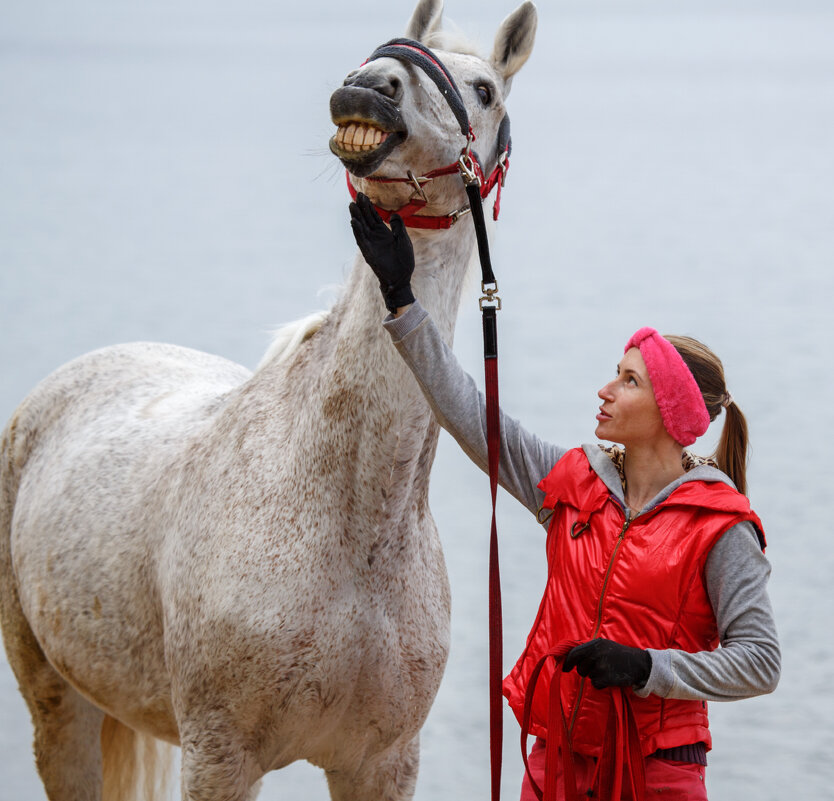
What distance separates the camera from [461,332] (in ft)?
19.1

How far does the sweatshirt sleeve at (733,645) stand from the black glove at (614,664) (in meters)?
0.01

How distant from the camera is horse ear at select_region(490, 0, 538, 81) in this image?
144cm

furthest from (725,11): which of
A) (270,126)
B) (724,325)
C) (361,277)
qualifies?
(361,277)

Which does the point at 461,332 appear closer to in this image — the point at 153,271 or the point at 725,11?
the point at 153,271

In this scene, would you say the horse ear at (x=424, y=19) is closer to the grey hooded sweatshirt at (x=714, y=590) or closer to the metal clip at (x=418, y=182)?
the metal clip at (x=418, y=182)

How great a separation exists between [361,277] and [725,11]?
4909 mm

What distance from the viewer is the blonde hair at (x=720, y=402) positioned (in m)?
1.38

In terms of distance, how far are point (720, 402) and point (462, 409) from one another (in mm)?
347

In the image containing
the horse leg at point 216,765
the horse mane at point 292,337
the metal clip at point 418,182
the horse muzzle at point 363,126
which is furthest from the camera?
the horse mane at point 292,337

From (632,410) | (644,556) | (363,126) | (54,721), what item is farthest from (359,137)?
(54,721)

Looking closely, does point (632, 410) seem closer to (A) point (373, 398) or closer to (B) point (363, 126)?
(A) point (373, 398)

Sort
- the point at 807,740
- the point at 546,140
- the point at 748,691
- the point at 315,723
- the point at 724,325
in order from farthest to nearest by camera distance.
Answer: the point at 546,140 → the point at 724,325 → the point at 807,740 → the point at 315,723 → the point at 748,691

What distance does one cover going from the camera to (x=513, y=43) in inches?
57.3

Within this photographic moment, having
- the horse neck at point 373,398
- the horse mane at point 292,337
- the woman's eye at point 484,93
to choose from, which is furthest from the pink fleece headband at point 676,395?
the horse mane at point 292,337
